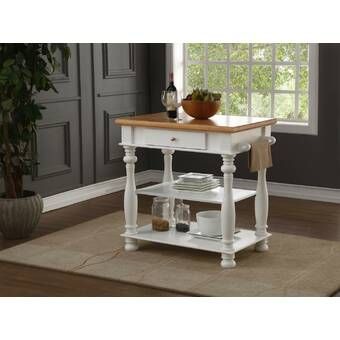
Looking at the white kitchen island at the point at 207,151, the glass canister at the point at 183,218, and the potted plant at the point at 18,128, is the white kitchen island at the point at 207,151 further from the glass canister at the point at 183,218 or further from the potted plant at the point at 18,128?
the potted plant at the point at 18,128

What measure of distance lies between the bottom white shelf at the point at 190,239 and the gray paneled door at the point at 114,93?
187 cm

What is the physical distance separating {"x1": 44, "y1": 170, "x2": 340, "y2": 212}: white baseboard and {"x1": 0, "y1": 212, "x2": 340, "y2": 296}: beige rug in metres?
0.89

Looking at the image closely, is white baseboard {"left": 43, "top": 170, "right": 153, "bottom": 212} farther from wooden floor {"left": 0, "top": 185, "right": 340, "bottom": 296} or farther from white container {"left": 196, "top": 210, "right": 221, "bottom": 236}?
white container {"left": 196, "top": 210, "right": 221, "bottom": 236}

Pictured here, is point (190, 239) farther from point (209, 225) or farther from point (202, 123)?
point (202, 123)

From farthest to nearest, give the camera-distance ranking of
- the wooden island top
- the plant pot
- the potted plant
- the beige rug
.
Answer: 1. the plant pot
2. the potted plant
3. the wooden island top
4. the beige rug

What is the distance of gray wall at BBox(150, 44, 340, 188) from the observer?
551 cm

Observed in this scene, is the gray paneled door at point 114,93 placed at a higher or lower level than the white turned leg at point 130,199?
higher

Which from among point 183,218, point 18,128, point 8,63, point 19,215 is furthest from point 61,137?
point 183,218

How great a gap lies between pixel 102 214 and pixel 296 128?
1.81 metres

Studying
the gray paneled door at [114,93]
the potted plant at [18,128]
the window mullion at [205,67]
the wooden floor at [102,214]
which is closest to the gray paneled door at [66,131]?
the gray paneled door at [114,93]

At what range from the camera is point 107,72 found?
233 inches

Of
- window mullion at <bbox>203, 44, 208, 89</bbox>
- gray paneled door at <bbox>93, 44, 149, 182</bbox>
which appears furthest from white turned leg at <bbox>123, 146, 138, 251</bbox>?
window mullion at <bbox>203, 44, 208, 89</bbox>

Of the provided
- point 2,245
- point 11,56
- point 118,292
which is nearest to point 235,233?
point 118,292

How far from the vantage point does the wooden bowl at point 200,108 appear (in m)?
3.83
